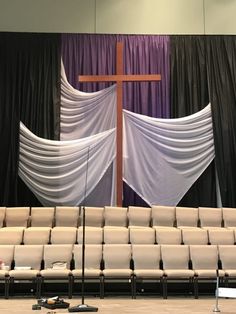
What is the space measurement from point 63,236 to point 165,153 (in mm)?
2815

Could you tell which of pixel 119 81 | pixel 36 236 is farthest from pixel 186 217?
pixel 119 81

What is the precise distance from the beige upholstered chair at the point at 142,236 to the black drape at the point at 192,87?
1924mm

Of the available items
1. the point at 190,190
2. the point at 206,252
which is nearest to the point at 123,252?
the point at 206,252

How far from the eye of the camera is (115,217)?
25.5ft

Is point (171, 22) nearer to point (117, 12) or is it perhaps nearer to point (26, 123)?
point (117, 12)

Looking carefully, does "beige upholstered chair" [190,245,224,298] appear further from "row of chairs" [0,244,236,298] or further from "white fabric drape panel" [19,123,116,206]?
"white fabric drape panel" [19,123,116,206]

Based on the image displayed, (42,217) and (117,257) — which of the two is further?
(42,217)

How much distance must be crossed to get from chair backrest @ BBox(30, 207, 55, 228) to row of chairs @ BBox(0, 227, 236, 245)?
0.42 m

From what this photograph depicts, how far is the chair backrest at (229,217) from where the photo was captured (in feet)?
26.0

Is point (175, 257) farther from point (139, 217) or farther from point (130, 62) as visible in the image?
point (130, 62)

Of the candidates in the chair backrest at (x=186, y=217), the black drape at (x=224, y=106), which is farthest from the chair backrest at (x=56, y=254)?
the black drape at (x=224, y=106)

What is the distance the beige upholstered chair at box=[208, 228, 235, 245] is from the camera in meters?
7.23

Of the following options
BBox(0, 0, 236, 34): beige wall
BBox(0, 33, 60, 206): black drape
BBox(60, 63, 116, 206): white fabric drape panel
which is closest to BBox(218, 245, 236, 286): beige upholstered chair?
BBox(60, 63, 116, 206): white fabric drape panel

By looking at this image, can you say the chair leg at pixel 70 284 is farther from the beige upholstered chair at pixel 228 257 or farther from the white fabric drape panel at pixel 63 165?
the white fabric drape panel at pixel 63 165
